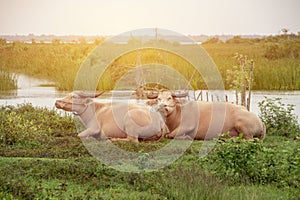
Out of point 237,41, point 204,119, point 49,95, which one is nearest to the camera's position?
point 204,119

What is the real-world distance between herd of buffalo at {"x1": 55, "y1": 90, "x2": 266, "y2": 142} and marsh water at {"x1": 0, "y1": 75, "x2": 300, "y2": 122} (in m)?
2.88

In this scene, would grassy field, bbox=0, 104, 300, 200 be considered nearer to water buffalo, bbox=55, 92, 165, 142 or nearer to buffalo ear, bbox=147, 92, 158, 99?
water buffalo, bbox=55, 92, 165, 142

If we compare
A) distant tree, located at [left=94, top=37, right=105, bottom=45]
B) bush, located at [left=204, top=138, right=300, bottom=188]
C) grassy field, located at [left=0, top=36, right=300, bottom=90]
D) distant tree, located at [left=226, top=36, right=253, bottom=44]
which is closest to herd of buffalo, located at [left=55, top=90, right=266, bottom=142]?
bush, located at [left=204, top=138, right=300, bottom=188]

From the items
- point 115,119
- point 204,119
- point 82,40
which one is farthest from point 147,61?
point 115,119

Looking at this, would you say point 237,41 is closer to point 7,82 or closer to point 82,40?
point 82,40

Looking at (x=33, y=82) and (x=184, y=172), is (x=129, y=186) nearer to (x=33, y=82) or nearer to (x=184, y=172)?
(x=184, y=172)

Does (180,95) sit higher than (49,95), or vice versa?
(180,95)

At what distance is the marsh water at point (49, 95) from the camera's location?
1352 cm

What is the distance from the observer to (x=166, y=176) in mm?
6387

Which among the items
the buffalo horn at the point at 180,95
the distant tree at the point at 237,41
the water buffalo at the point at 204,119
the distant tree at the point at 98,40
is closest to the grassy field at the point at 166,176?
the water buffalo at the point at 204,119

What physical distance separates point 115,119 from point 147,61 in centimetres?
604

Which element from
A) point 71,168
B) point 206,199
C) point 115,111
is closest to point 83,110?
point 115,111

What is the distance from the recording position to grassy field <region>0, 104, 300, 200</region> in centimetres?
573

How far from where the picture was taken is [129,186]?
20.3 feet
